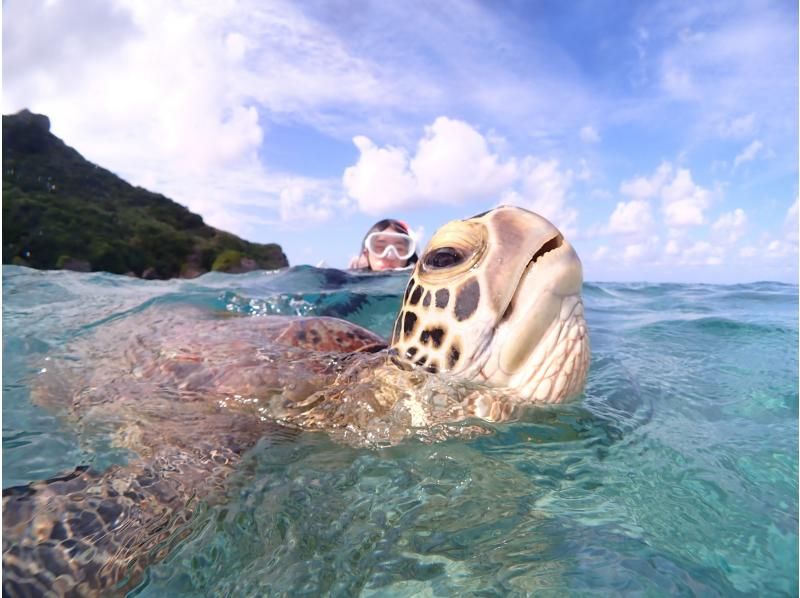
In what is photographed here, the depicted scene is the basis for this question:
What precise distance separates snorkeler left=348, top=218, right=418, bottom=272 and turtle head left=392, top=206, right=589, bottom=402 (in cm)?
711

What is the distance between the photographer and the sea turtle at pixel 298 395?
5.08 feet

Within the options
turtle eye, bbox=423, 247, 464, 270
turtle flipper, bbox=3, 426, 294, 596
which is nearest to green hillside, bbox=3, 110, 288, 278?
turtle flipper, bbox=3, 426, 294, 596

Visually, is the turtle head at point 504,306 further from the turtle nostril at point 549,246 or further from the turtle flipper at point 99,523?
the turtle flipper at point 99,523

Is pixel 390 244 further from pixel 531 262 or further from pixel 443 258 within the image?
pixel 531 262

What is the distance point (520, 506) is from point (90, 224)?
56.8ft

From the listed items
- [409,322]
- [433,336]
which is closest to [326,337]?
[409,322]

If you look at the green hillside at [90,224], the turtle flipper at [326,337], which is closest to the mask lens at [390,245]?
the turtle flipper at [326,337]

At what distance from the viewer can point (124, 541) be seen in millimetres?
1550

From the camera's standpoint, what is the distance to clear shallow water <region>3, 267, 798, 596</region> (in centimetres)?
141

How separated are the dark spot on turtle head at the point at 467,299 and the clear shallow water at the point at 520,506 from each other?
0.56m

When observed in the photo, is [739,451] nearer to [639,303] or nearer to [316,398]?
[316,398]

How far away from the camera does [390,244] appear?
944 centimetres

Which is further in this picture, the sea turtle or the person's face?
the person's face

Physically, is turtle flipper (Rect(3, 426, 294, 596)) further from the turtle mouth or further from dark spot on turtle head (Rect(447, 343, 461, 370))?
the turtle mouth
